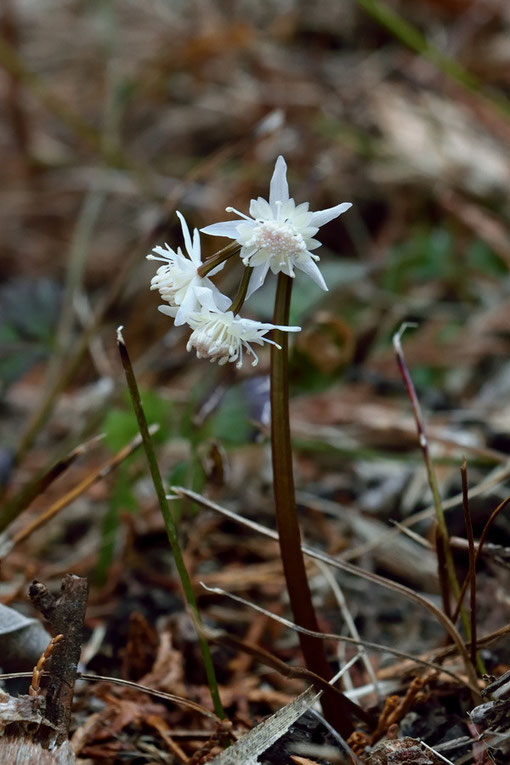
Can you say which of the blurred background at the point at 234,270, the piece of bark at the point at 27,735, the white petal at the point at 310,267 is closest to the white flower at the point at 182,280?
the white petal at the point at 310,267

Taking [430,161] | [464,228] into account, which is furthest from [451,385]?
[430,161]

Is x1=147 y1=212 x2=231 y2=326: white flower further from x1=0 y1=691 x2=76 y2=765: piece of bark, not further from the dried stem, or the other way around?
x1=0 y1=691 x2=76 y2=765: piece of bark

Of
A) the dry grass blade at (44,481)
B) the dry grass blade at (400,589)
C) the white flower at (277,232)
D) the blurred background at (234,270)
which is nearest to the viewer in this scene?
the white flower at (277,232)

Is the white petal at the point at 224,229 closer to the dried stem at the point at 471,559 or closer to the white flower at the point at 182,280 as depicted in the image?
the white flower at the point at 182,280

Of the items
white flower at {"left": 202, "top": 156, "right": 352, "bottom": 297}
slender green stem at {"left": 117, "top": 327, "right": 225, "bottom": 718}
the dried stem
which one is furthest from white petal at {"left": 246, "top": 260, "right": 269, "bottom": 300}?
the dried stem

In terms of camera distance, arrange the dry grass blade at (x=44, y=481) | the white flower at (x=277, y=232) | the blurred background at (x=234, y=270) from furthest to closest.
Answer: the blurred background at (x=234, y=270)
the dry grass blade at (x=44, y=481)
the white flower at (x=277, y=232)

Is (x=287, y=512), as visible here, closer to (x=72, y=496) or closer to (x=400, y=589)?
(x=400, y=589)

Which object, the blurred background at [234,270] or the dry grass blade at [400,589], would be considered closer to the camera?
the dry grass blade at [400,589]
